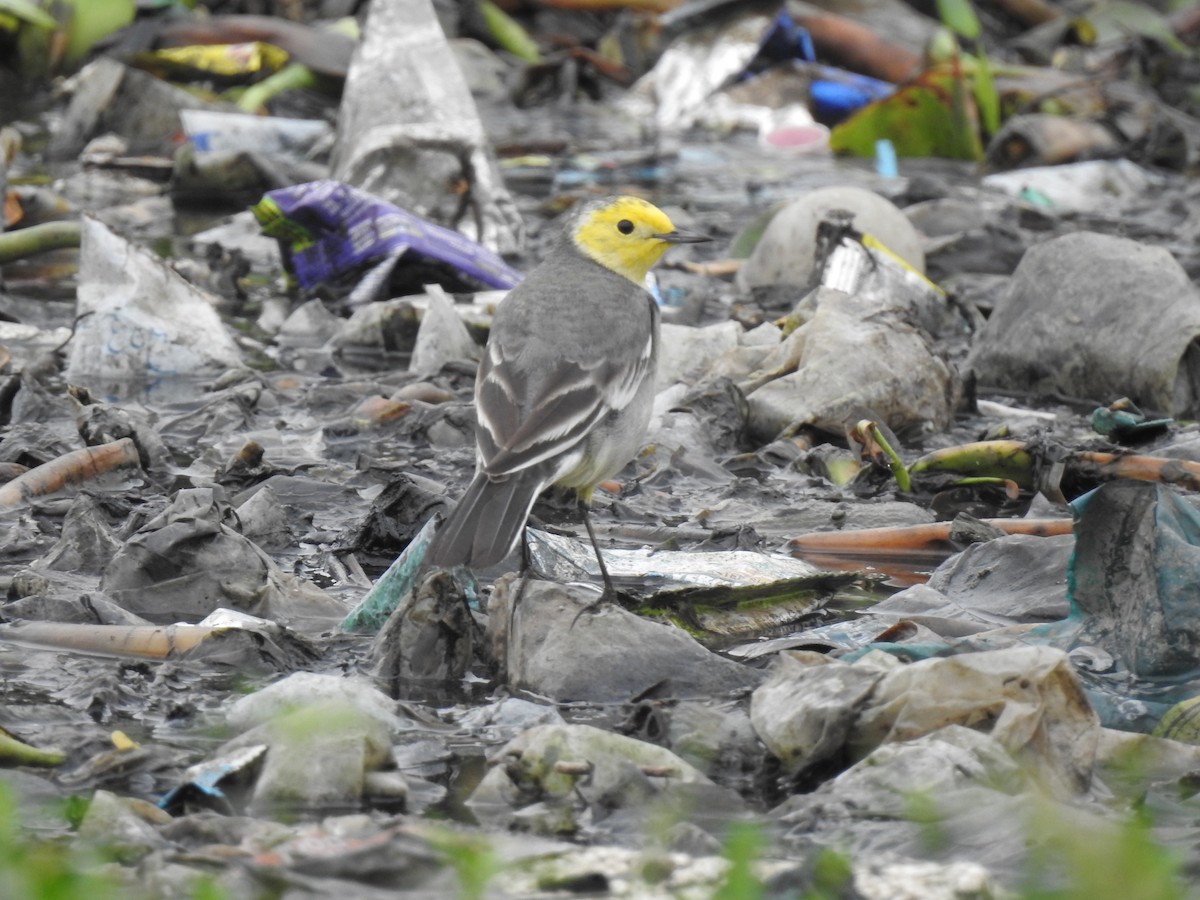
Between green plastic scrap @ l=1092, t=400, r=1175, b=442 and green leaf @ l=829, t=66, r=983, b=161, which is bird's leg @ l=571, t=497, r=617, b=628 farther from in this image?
green leaf @ l=829, t=66, r=983, b=161

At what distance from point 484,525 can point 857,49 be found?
1184cm

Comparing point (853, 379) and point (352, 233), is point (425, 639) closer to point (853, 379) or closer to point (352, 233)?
point (853, 379)

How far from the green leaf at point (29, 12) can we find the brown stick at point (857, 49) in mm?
6350

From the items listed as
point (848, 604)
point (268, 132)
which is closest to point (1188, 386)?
point (848, 604)

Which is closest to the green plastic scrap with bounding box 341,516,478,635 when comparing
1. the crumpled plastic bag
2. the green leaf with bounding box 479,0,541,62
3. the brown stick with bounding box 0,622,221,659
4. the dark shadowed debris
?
the crumpled plastic bag

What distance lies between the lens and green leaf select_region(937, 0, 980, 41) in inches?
657

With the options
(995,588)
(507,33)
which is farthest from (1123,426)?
(507,33)

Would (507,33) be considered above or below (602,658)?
below

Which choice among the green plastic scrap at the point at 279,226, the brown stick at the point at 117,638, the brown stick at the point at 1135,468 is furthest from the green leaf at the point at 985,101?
the brown stick at the point at 117,638

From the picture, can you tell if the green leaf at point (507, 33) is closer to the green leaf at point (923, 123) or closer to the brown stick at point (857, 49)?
the brown stick at point (857, 49)

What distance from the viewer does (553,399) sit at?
4586mm

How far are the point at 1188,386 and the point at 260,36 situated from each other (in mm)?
9969

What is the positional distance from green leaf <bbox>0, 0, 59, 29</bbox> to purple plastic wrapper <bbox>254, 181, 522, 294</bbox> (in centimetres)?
649

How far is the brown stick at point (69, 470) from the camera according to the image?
5422 mm
